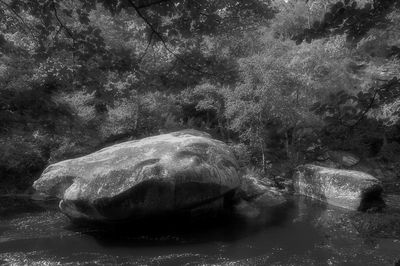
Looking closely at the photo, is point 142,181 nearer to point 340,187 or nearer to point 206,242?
point 206,242

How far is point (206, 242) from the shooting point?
995cm

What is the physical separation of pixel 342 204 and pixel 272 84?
22.4 feet

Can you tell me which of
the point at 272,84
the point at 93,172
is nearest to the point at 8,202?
the point at 93,172

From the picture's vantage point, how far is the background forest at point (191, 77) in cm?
360

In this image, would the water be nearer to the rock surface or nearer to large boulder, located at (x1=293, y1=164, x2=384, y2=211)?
large boulder, located at (x1=293, y1=164, x2=384, y2=211)

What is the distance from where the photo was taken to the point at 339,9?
3.34m

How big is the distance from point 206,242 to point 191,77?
704 cm

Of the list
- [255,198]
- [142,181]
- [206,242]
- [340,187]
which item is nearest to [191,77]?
[142,181]

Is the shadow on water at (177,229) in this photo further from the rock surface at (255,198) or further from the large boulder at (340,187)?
the large boulder at (340,187)

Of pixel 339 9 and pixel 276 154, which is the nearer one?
pixel 339 9

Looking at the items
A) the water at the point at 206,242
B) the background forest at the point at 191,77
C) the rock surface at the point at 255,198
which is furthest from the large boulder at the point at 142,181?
the rock surface at the point at 255,198

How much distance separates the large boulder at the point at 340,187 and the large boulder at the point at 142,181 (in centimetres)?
467

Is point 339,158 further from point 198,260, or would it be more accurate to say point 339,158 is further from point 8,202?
point 8,202

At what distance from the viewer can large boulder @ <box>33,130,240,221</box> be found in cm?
1027
